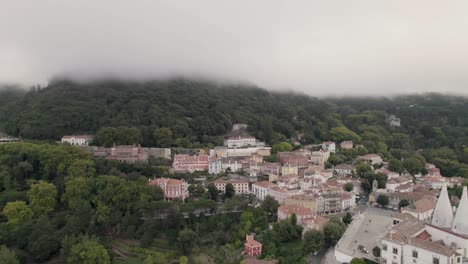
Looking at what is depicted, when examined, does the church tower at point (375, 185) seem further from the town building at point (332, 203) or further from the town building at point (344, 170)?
the town building at point (344, 170)

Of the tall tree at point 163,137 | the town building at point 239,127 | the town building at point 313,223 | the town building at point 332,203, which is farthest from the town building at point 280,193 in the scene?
the town building at point 239,127

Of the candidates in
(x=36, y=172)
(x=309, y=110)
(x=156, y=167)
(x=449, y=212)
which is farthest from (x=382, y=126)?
(x=36, y=172)

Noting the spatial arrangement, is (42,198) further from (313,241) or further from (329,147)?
(329,147)

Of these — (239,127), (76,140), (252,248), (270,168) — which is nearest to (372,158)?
(270,168)

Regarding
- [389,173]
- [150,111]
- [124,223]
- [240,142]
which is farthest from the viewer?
[150,111]

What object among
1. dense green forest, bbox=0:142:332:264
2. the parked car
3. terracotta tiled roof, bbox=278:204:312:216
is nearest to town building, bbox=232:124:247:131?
dense green forest, bbox=0:142:332:264

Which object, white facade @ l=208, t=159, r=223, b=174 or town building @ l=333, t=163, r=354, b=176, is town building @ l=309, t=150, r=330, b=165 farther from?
white facade @ l=208, t=159, r=223, b=174

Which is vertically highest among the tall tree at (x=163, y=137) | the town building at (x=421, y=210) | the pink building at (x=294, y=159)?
the tall tree at (x=163, y=137)
